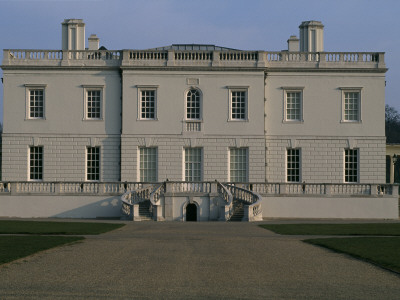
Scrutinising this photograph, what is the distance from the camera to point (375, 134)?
46656 millimetres

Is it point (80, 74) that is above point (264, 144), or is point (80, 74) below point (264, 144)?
above

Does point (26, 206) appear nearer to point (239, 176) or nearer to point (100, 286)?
point (239, 176)

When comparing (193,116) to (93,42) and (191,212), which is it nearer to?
(191,212)

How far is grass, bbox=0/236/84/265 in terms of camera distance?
1788cm

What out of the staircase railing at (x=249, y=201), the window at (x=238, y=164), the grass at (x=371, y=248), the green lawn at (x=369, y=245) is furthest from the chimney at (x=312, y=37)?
the grass at (x=371, y=248)

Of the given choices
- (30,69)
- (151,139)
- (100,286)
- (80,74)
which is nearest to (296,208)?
(151,139)

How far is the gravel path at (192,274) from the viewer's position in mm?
12469

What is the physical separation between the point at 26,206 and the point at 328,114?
2010 centimetres

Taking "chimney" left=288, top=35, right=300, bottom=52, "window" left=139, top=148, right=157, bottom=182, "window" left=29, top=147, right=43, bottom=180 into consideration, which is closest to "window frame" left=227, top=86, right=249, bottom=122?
"window" left=139, top=148, right=157, bottom=182

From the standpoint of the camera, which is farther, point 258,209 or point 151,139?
point 151,139

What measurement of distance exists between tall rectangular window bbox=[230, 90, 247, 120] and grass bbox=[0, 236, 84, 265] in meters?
23.4

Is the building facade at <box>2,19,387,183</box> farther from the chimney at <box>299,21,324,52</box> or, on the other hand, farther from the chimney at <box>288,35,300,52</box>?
the chimney at <box>288,35,300,52</box>

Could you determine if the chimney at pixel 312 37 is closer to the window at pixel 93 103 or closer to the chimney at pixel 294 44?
the chimney at pixel 294 44

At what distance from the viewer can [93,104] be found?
46375 millimetres
